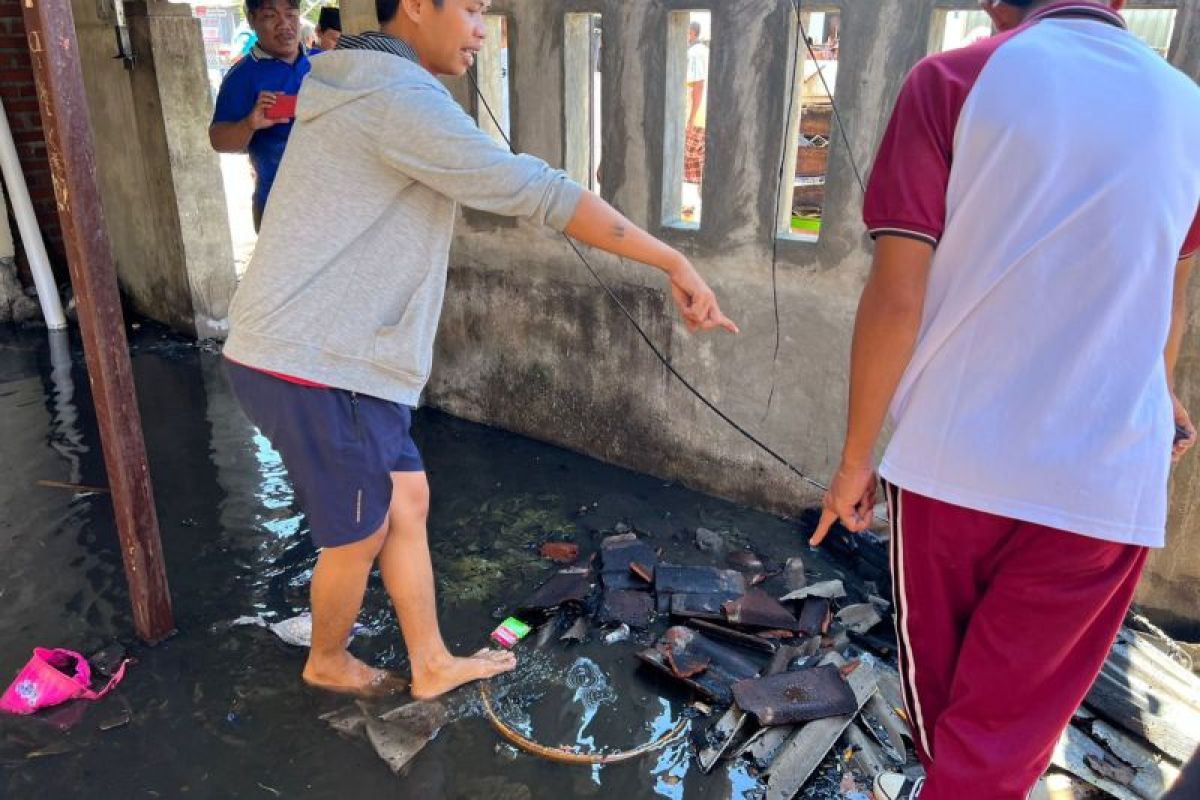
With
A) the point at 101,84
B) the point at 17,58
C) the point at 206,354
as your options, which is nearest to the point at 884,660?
the point at 206,354

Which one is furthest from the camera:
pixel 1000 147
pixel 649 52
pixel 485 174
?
pixel 649 52

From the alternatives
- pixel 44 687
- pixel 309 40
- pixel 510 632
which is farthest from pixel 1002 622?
pixel 309 40

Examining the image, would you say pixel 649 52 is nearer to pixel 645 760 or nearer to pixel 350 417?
pixel 350 417

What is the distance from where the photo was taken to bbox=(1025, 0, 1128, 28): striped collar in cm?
175

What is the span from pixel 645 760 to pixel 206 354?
5730 millimetres

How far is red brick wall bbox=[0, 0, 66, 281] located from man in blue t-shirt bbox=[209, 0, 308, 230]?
4.19 metres

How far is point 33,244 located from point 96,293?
5873 mm

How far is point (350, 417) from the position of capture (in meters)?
2.76

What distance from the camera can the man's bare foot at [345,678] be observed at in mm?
3262

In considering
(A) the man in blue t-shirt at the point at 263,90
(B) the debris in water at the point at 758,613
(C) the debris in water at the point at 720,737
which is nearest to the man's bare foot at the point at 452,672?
(C) the debris in water at the point at 720,737

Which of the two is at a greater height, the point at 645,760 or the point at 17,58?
the point at 17,58

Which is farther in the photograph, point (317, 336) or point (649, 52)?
point (649, 52)

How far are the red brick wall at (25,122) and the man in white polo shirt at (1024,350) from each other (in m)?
8.30

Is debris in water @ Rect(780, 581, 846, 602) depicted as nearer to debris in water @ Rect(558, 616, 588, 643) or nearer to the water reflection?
debris in water @ Rect(558, 616, 588, 643)
